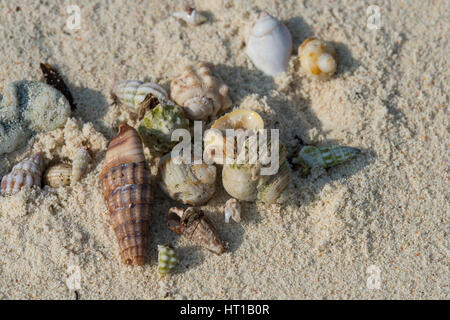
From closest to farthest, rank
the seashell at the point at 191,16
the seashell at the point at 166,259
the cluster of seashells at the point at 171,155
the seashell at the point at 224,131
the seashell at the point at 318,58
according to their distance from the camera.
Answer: the seashell at the point at 166,259, the cluster of seashells at the point at 171,155, the seashell at the point at 224,131, the seashell at the point at 318,58, the seashell at the point at 191,16

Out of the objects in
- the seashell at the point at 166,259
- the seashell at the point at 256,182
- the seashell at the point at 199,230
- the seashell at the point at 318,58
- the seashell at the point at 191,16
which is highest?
the seashell at the point at 191,16

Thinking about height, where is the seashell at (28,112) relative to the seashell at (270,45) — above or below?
below

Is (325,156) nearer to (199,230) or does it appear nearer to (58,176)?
(199,230)

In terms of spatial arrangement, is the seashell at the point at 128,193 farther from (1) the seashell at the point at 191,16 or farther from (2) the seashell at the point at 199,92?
(1) the seashell at the point at 191,16

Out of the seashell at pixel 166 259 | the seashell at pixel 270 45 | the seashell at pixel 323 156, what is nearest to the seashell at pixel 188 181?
the seashell at pixel 166 259

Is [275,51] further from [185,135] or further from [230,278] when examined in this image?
[230,278]

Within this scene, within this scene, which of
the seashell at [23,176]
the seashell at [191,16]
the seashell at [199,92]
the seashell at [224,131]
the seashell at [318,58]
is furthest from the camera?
the seashell at [191,16]
